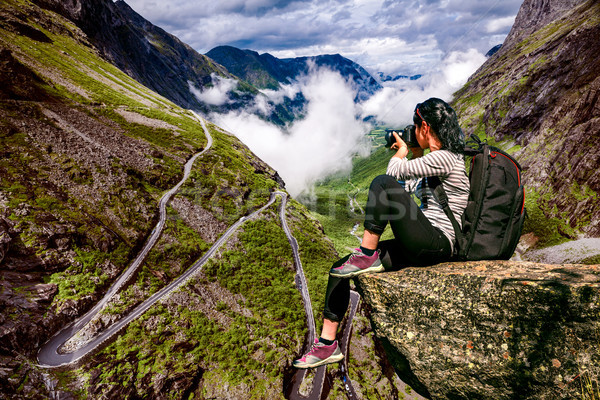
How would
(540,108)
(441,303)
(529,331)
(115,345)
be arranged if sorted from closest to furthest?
(529,331), (441,303), (115,345), (540,108)

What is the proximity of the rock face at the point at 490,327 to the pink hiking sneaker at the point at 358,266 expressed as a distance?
92 centimetres

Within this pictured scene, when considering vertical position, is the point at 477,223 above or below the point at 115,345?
above

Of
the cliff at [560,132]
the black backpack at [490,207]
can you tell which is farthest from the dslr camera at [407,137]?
the cliff at [560,132]

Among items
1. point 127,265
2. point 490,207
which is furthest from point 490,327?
point 127,265

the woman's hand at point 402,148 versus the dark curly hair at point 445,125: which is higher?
the dark curly hair at point 445,125

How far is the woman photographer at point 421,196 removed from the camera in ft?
22.2

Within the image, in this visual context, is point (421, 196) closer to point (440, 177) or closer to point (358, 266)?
point (440, 177)

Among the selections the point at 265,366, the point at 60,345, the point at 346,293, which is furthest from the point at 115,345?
the point at 346,293

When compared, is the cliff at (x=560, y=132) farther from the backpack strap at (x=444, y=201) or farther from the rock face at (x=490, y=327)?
the backpack strap at (x=444, y=201)

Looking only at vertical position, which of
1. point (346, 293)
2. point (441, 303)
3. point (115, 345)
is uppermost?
point (441, 303)

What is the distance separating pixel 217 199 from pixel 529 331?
→ 7349 cm

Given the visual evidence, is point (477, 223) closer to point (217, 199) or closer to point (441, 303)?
point (441, 303)

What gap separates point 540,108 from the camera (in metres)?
162

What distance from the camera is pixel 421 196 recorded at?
26.5 feet
